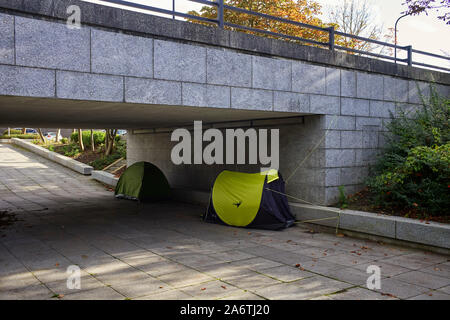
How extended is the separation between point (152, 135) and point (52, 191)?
477 cm

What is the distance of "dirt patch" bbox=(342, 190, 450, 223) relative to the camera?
7.70 meters

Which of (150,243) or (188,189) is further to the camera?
(188,189)

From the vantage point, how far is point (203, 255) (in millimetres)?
6852

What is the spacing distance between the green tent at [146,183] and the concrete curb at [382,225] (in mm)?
5140

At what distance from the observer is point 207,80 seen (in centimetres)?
738

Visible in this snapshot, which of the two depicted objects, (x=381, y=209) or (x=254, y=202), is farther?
(x=254, y=202)

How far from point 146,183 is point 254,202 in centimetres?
530

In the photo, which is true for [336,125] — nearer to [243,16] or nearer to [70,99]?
[70,99]

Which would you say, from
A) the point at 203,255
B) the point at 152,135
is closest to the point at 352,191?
the point at 203,255

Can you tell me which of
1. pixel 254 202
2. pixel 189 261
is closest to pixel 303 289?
pixel 189 261

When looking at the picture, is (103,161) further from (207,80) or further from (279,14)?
(207,80)

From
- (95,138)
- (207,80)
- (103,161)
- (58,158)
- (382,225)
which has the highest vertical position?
(207,80)

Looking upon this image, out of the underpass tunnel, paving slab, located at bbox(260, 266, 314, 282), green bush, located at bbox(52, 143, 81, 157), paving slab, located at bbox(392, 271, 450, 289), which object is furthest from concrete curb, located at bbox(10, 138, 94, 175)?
paving slab, located at bbox(392, 271, 450, 289)

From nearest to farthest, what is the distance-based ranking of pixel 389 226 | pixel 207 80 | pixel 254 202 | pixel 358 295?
1. pixel 358 295
2. pixel 207 80
3. pixel 389 226
4. pixel 254 202
